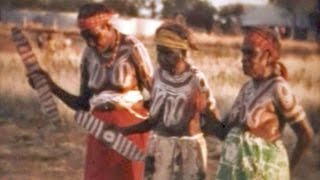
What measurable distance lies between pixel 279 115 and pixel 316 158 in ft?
0.67

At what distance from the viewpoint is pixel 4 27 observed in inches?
103

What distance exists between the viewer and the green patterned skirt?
98.7 inches

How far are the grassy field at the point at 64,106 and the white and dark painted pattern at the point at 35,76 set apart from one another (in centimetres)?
2

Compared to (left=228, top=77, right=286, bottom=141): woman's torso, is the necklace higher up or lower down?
higher up

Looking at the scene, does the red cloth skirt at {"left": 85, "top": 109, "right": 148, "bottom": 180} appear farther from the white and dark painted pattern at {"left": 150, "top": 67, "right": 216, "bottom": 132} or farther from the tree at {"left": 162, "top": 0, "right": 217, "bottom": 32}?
the tree at {"left": 162, "top": 0, "right": 217, "bottom": 32}

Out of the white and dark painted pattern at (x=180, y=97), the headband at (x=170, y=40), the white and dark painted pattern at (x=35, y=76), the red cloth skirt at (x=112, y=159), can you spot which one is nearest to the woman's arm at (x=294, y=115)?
the white and dark painted pattern at (x=180, y=97)

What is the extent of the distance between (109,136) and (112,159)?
0.24ft

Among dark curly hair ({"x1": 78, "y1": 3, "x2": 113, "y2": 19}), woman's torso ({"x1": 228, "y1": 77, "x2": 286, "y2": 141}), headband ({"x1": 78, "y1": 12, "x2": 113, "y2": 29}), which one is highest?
dark curly hair ({"x1": 78, "y1": 3, "x2": 113, "y2": 19})

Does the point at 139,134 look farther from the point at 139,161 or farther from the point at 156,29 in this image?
the point at 156,29

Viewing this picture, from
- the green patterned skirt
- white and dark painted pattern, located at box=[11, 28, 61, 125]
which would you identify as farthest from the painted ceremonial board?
the green patterned skirt

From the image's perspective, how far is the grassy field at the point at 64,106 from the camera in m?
2.54

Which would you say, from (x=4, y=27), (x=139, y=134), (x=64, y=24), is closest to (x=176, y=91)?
(x=139, y=134)

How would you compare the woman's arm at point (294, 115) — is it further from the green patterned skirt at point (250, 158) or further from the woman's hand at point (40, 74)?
the woman's hand at point (40, 74)

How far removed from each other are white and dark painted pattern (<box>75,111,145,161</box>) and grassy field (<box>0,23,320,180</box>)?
0.03m
